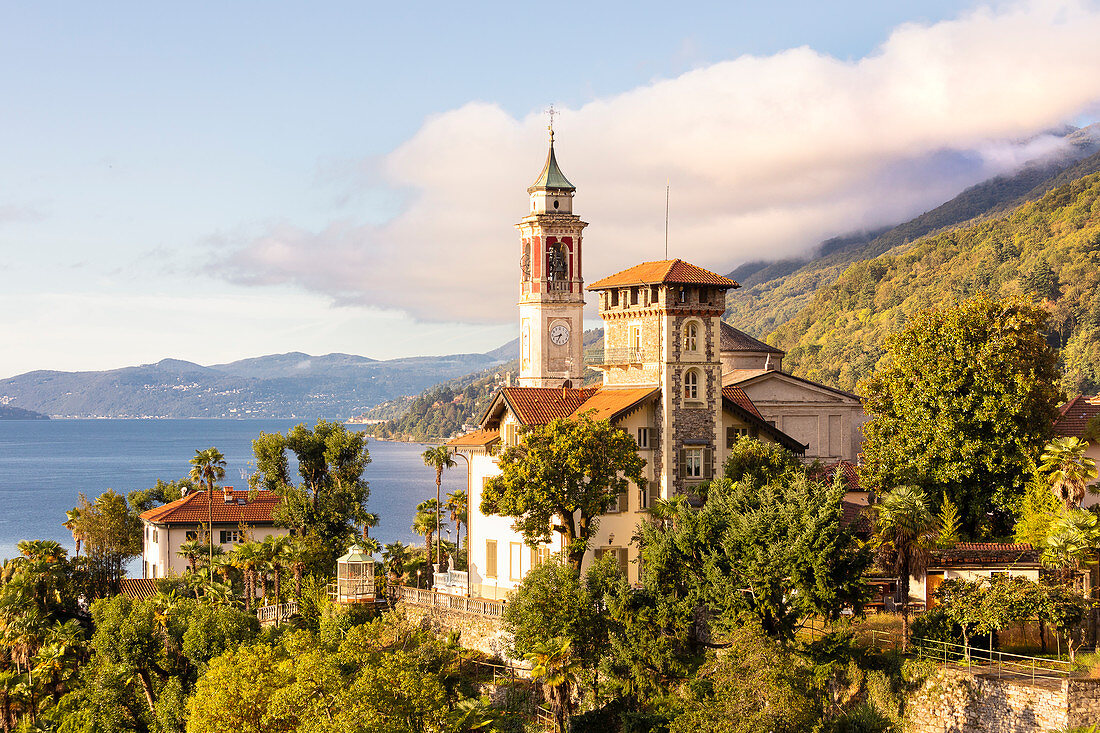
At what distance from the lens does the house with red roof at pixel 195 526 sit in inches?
2933

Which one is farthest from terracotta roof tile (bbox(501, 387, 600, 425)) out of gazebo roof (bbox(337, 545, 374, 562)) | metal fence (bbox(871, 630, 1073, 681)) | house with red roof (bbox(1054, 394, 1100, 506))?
house with red roof (bbox(1054, 394, 1100, 506))

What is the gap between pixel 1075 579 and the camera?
38219 millimetres

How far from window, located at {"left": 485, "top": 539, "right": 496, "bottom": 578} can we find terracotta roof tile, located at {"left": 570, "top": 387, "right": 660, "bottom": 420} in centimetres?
713

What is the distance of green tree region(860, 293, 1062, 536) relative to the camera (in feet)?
148

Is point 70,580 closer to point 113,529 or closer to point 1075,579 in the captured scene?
point 113,529

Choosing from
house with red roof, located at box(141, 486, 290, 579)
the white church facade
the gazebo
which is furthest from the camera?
house with red roof, located at box(141, 486, 290, 579)

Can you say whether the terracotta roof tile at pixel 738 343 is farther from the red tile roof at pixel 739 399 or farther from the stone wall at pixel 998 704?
the stone wall at pixel 998 704

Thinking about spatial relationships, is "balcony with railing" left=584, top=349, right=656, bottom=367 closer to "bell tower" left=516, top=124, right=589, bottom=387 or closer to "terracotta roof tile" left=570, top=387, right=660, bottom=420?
"terracotta roof tile" left=570, top=387, right=660, bottom=420

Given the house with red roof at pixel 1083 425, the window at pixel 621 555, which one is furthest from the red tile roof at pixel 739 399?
the house with red roof at pixel 1083 425

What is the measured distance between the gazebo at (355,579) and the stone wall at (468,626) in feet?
6.05

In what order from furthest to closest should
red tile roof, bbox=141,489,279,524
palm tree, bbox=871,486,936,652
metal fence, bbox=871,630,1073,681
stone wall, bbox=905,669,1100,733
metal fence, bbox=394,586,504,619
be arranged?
red tile roof, bbox=141,489,279,524 < metal fence, bbox=394,586,504,619 < palm tree, bbox=871,486,936,652 < metal fence, bbox=871,630,1073,681 < stone wall, bbox=905,669,1100,733

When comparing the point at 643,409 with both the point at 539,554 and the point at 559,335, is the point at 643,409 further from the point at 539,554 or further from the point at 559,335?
the point at 559,335

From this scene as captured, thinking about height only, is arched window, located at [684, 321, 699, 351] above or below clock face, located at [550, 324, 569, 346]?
below

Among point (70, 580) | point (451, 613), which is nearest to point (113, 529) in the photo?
point (70, 580)
